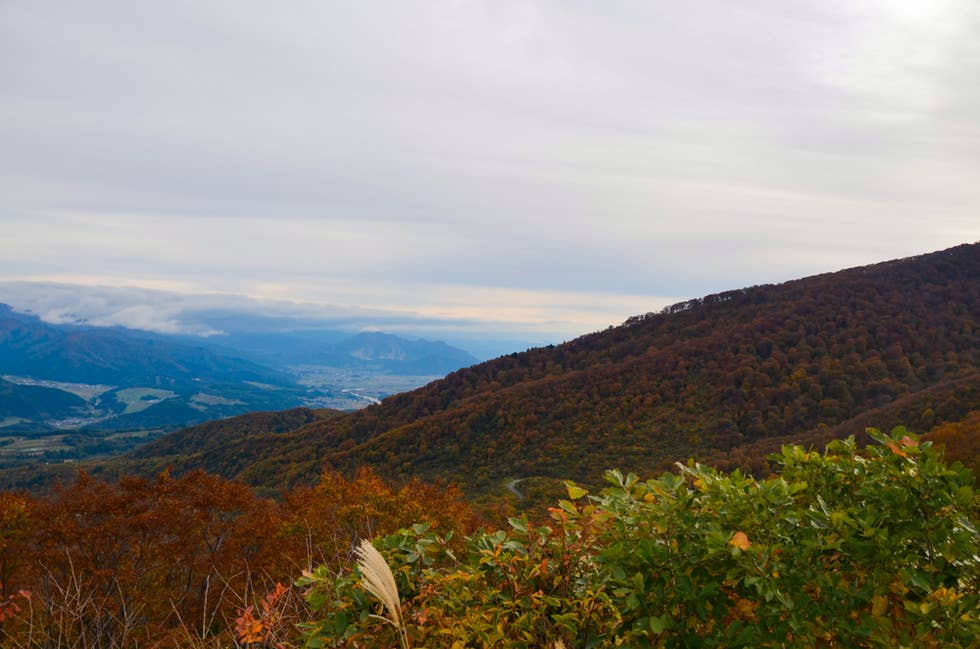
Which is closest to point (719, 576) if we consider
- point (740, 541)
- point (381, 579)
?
point (740, 541)

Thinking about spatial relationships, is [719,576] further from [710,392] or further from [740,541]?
[710,392]

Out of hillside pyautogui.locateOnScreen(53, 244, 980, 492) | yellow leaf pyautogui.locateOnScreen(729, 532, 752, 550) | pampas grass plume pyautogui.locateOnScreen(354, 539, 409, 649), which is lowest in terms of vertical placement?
hillside pyautogui.locateOnScreen(53, 244, 980, 492)

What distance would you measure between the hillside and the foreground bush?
53.3 m

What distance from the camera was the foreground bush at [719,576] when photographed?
3070mm

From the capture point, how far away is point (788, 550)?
3197mm

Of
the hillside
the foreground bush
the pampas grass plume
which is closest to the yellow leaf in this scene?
the foreground bush

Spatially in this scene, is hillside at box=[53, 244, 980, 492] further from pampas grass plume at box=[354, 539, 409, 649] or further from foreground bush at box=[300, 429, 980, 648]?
pampas grass plume at box=[354, 539, 409, 649]

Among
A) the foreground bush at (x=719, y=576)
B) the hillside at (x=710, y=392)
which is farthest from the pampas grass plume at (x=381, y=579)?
the hillside at (x=710, y=392)

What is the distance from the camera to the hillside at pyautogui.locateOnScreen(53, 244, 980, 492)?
209 ft

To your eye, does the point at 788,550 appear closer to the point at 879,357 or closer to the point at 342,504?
the point at 342,504

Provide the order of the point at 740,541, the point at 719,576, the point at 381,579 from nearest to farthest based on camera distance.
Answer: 1. the point at 381,579
2. the point at 740,541
3. the point at 719,576

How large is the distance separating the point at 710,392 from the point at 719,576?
7659 cm

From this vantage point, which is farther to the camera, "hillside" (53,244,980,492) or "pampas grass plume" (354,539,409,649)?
"hillside" (53,244,980,492)

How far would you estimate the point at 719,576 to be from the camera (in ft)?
10.8
